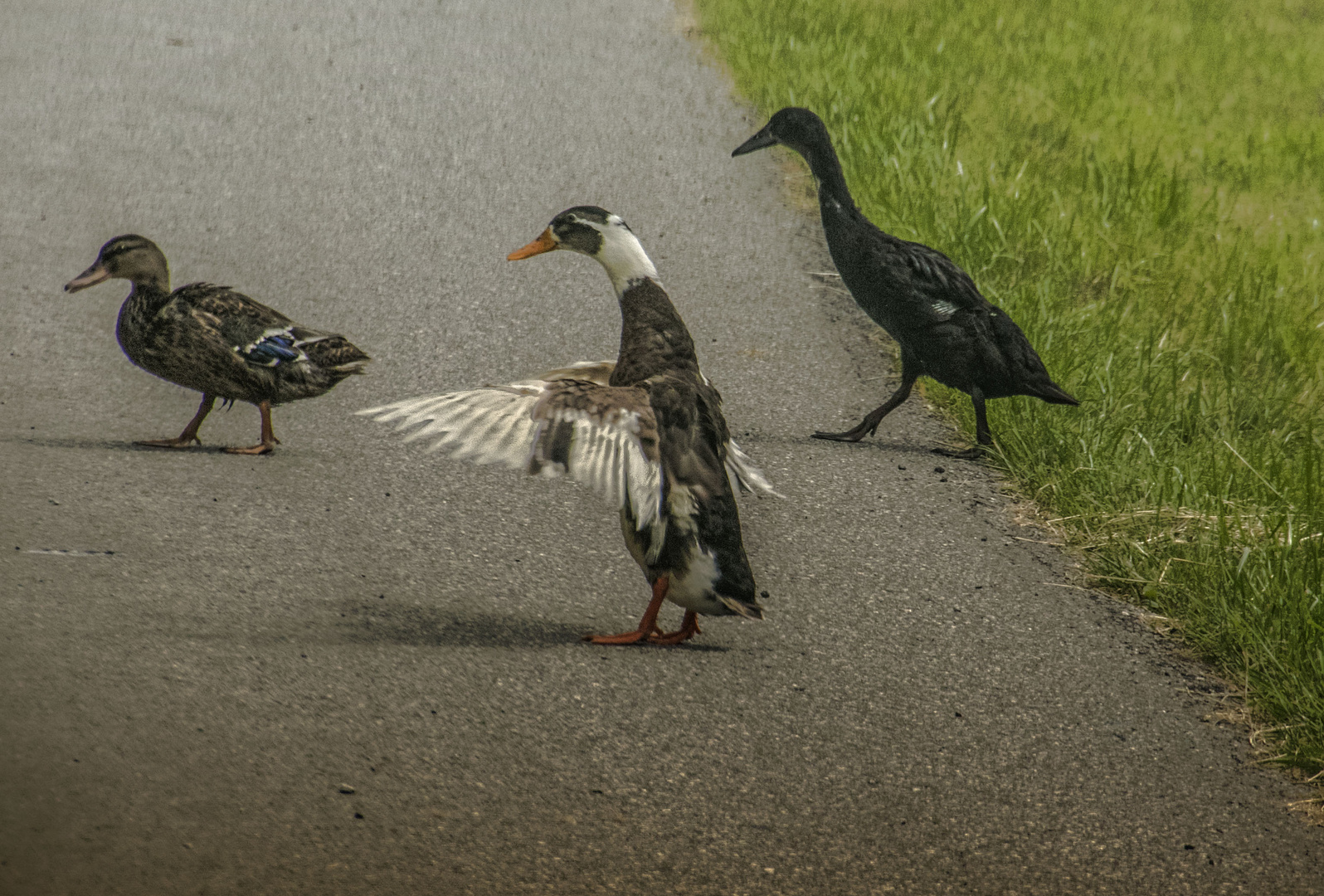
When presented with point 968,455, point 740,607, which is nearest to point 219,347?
point 740,607

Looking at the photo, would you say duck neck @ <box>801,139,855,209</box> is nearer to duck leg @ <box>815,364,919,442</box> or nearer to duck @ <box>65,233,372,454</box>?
duck leg @ <box>815,364,919,442</box>

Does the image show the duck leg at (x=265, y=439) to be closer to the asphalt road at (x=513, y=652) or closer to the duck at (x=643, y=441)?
the asphalt road at (x=513, y=652)

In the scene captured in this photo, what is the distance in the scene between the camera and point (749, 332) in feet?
22.4

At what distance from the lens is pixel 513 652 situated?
390 cm

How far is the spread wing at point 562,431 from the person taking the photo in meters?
3.42

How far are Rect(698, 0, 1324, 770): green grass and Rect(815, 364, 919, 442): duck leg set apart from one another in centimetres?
49

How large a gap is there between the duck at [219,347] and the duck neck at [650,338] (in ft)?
5.27

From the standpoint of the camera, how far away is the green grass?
446cm

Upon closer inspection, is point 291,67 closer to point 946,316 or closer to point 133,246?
point 133,246

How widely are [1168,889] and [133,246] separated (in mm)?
4403

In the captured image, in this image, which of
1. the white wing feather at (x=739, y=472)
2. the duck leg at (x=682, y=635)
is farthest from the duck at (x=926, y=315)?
the duck leg at (x=682, y=635)

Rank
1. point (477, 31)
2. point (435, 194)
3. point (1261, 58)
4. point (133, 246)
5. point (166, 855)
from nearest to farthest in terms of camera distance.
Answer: point (166, 855), point (133, 246), point (435, 194), point (477, 31), point (1261, 58)

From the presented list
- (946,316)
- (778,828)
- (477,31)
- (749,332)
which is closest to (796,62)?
(477,31)

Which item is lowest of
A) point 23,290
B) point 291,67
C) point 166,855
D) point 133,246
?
point 166,855
